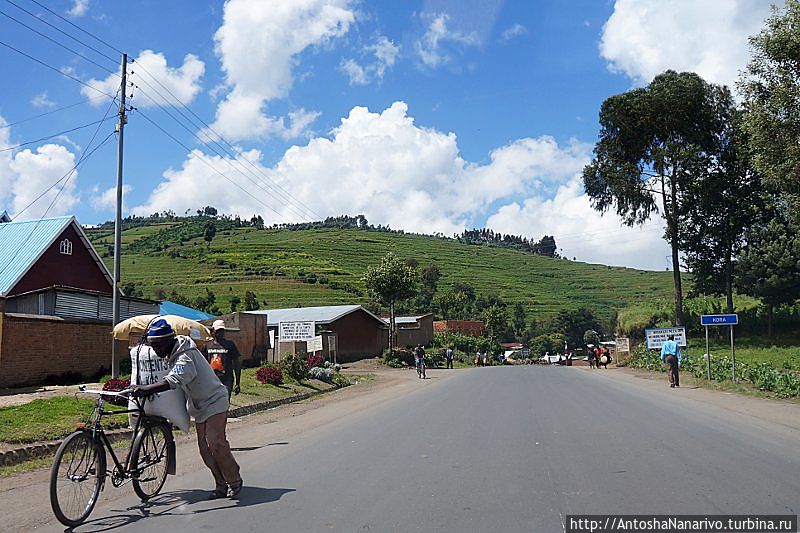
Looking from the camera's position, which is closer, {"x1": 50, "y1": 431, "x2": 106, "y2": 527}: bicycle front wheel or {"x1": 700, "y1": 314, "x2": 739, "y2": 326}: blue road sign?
{"x1": 50, "y1": 431, "x2": 106, "y2": 527}: bicycle front wheel

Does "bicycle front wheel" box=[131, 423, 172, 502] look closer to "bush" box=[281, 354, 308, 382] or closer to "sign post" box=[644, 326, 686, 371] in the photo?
"bush" box=[281, 354, 308, 382]

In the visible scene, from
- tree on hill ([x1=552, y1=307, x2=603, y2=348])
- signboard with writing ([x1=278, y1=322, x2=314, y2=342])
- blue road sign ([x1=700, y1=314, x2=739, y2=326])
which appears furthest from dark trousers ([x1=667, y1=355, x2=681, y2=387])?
tree on hill ([x1=552, y1=307, x2=603, y2=348])

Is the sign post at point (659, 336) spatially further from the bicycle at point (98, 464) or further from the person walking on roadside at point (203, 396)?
the bicycle at point (98, 464)

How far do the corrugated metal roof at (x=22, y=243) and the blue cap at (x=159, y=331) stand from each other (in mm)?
22505

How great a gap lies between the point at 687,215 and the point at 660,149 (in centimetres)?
478

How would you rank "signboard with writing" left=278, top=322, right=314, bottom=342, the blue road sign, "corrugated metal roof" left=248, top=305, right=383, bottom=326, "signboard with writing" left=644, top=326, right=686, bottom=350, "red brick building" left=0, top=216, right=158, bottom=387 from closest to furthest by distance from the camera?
"red brick building" left=0, top=216, right=158, bottom=387 → the blue road sign → "signboard with writing" left=644, top=326, right=686, bottom=350 → "signboard with writing" left=278, top=322, right=314, bottom=342 → "corrugated metal roof" left=248, top=305, right=383, bottom=326

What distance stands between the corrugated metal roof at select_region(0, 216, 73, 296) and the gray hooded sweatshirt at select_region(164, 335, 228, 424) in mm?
22506

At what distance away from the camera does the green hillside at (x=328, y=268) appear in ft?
288

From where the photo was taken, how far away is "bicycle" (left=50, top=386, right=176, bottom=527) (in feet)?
19.5

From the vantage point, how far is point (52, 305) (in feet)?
70.9

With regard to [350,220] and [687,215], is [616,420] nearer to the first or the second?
[687,215]

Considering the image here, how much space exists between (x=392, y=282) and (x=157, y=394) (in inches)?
1666

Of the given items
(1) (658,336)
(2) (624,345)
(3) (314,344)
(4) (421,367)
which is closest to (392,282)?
(4) (421,367)

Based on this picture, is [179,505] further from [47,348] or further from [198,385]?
[47,348]
